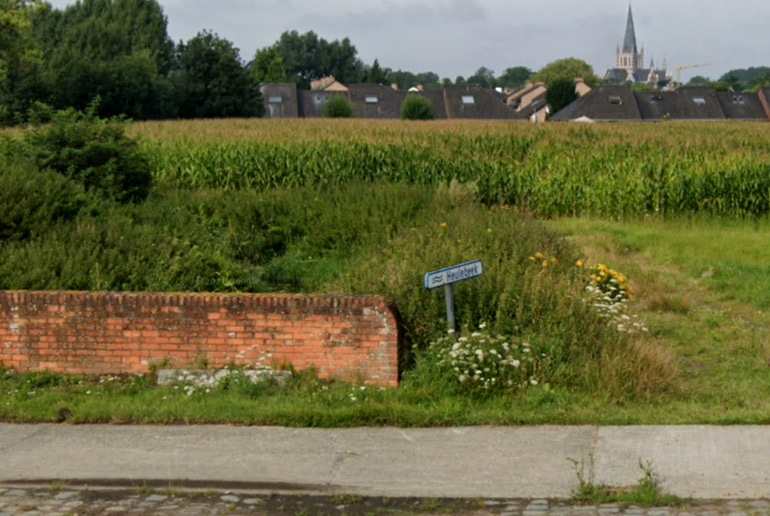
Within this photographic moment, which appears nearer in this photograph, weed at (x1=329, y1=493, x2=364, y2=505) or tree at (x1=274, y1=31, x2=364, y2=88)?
weed at (x1=329, y1=493, x2=364, y2=505)

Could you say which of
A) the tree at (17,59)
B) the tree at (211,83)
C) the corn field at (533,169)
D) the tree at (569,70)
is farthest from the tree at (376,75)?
the corn field at (533,169)

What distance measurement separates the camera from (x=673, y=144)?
89.2ft

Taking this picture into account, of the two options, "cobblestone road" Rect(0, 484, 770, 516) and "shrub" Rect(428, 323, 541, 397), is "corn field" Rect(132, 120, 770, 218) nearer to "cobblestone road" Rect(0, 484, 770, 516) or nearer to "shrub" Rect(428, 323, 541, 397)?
"shrub" Rect(428, 323, 541, 397)

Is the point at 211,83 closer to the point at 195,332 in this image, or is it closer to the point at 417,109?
the point at 417,109

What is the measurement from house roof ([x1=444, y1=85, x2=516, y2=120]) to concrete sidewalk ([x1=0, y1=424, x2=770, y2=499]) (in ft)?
276

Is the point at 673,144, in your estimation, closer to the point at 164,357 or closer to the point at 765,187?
the point at 765,187

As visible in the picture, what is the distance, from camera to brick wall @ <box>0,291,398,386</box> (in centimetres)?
884

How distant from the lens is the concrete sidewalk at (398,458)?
6645mm

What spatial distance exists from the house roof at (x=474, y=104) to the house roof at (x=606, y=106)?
8.51 metres

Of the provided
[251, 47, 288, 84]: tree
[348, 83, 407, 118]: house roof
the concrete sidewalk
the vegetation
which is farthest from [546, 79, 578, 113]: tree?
the concrete sidewalk

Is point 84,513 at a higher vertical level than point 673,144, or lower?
lower

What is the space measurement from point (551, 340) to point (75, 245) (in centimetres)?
571

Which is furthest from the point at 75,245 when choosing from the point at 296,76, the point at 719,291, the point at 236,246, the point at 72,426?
the point at 296,76

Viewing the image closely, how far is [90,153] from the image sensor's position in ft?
53.3
